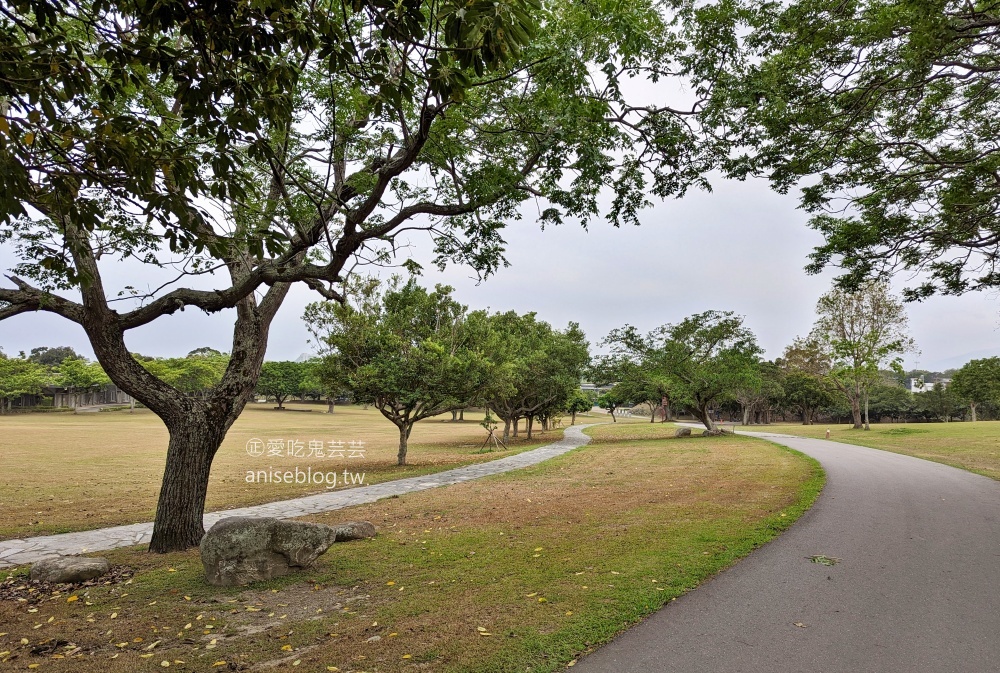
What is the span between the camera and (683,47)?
631 centimetres

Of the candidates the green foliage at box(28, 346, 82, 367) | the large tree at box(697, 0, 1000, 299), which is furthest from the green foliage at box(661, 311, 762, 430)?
the green foliage at box(28, 346, 82, 367)

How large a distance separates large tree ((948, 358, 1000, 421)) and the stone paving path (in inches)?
1356

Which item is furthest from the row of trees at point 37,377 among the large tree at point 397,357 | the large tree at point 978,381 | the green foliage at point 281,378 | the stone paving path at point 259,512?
the large tree at point 978,381

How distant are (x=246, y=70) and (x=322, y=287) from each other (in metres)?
4.33

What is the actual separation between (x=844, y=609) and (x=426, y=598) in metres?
3.74

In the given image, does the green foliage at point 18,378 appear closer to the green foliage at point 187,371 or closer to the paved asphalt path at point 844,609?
the green foliage at point 187,371

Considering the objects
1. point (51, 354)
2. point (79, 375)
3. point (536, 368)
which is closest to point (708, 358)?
point (536, 368)

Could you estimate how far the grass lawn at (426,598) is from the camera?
385cm

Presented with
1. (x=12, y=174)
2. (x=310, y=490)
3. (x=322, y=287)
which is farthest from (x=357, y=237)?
(x=310, y=490)

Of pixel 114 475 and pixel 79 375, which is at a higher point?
pixel 79 375

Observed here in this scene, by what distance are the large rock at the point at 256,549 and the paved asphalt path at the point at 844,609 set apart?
370 cm

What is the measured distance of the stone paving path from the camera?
756 centimetres

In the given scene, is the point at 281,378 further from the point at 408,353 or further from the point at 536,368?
the point at 408,353

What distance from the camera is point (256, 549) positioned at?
566 cm
